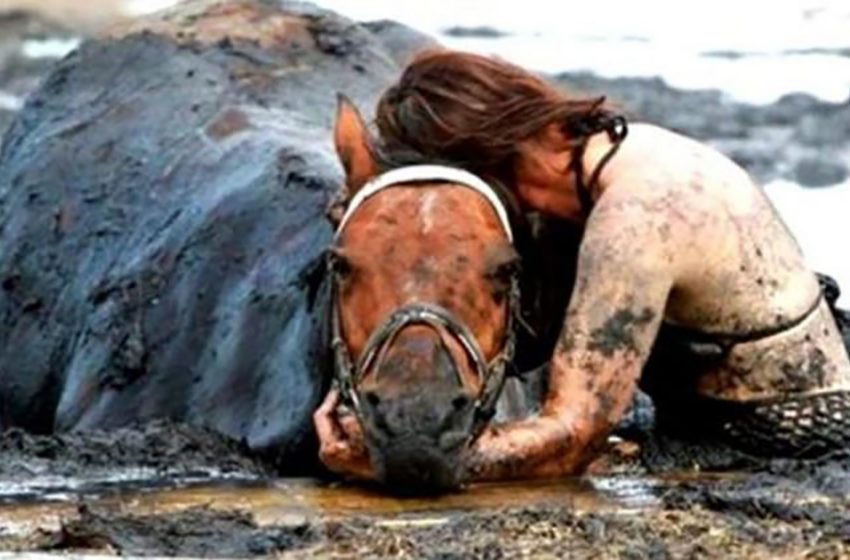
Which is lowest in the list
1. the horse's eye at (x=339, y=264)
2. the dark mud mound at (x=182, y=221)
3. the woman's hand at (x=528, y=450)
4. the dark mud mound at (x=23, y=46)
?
the dark mud mound at (x=23, y=46)

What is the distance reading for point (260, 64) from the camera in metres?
11.1

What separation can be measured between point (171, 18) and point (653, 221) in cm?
440

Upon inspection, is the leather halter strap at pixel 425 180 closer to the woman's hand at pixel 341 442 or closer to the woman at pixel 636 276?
the woman at pixel 636 276

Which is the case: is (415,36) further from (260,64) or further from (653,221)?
(653,221)

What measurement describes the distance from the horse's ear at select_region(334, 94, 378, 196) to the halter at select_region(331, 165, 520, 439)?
5.4 inches

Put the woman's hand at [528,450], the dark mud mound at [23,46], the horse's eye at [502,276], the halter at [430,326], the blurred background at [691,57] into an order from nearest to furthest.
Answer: the halter at [430,326] → the horse's eye at [502,276] → the woman's hand at [528,450] → the blurred background at [691,57] → the dark mud mound at [23,46]

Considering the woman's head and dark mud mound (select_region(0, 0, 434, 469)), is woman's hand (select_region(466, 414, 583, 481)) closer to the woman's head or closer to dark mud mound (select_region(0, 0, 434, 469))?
the woman's head

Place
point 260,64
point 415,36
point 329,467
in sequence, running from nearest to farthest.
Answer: point 329,467 → point 260,64 → point 415,36

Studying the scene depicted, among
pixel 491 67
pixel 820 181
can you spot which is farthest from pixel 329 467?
pixel 820 181

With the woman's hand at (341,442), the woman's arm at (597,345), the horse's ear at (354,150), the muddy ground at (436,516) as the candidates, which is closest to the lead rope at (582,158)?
the woman's arm at (597,345)

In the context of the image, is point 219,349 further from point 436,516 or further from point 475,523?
point 475,523

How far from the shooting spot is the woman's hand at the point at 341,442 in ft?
23.4

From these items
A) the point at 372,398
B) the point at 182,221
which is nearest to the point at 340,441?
the point at 372,398

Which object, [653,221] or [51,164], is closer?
[653,221]
